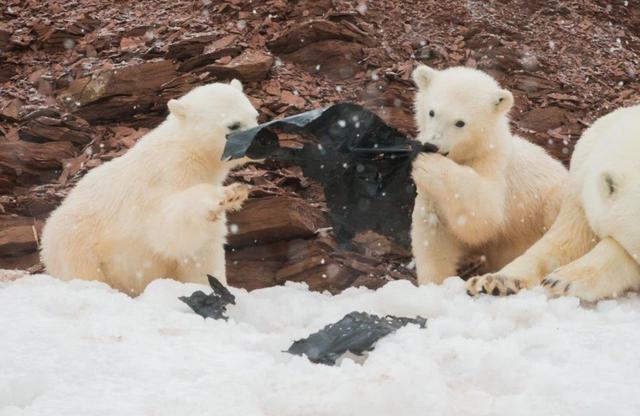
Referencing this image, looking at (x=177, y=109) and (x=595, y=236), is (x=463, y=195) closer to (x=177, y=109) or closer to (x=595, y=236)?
(x=595, y=236)

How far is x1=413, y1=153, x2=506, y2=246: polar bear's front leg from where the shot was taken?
592 centimetres

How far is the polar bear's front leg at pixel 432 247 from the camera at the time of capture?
21.4 ft

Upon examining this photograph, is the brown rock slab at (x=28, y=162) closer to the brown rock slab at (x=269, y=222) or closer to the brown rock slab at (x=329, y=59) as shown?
the brown rock slab at (x=269, y=222)

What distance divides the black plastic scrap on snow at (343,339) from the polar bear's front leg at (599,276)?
1.28m

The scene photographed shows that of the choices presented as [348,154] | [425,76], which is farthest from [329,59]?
[348,154]

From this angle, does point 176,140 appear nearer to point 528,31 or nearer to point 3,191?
point 3,191

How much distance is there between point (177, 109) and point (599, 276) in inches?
122

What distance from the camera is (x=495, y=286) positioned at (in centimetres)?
536

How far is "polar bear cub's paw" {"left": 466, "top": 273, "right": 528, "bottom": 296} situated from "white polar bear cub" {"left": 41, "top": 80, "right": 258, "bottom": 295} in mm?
1787

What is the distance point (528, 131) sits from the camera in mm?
9859

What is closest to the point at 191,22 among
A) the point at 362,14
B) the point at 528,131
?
the point at 362,14

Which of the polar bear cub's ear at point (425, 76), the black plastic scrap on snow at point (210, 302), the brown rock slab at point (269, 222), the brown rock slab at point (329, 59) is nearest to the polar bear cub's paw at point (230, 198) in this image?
the black plastic scrap on snow at point (210, 302)

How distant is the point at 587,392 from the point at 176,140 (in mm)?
3765

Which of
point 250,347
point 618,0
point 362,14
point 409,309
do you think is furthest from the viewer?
point 618,0
